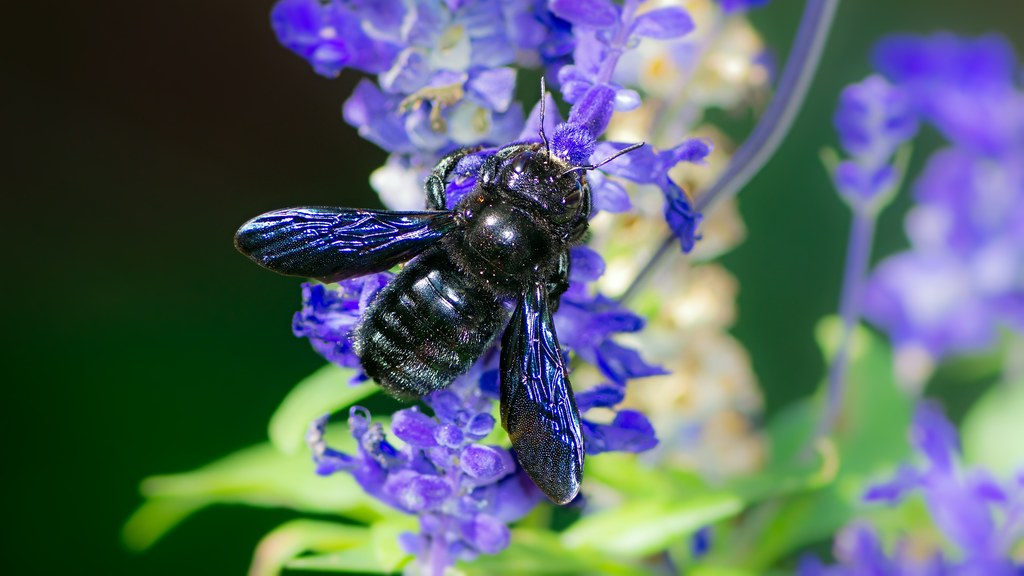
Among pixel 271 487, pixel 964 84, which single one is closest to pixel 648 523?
pixel 271 487

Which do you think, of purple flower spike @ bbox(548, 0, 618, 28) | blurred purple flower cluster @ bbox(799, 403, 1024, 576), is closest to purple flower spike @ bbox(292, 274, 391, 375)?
purple flower spike @ bbox(548, 0, 618, 28)

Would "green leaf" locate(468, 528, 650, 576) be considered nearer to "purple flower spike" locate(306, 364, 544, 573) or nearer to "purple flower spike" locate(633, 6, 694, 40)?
"purple flower spike" locate(306, 364, 544, 573)

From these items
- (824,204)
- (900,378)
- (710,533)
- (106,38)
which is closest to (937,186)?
(900,378)

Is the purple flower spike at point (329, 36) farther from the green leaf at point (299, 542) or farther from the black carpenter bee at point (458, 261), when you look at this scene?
the green leaf at point (299, 542)

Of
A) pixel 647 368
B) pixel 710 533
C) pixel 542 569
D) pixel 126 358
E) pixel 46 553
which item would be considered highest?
pixel 647 368

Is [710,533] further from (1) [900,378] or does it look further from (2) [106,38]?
(2) [106,38]

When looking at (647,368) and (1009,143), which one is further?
(1009,143)
